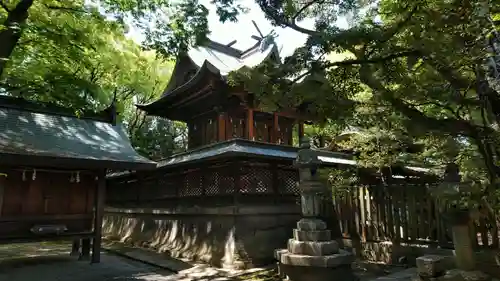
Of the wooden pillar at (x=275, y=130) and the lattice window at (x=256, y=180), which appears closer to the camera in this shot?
the lattice window at (x=256, y=180)

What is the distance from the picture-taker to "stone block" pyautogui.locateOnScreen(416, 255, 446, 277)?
579 cm

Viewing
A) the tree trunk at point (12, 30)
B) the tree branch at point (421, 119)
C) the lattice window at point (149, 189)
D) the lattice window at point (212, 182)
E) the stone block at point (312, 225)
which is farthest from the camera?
the lattice window at point (149, 189)

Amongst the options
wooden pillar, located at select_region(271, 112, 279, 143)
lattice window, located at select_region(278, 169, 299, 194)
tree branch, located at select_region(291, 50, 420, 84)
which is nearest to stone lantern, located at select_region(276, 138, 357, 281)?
tree branch, located at select_region(291, 50, 420, 84)

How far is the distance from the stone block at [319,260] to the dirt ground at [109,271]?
688 millimetres

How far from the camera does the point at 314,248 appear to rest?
7965mm

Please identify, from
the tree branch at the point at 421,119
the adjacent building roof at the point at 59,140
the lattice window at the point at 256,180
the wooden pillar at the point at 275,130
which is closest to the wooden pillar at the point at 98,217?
the adjacent building roof at the point at 59,140

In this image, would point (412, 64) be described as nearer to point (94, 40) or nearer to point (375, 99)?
point (375, 99)

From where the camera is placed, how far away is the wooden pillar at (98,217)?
10617mm

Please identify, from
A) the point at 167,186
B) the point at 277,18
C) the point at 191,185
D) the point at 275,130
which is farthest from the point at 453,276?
the point at 167,186

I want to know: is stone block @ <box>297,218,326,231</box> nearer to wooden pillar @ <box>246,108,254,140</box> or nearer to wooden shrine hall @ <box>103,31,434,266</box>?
wooden shrine hall @ <box>103,31,434,266</box>

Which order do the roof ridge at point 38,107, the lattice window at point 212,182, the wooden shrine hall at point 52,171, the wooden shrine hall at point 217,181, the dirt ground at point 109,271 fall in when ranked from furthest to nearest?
the lattice window at point 212,182 < the roof ridge at point 38,107 < the wooden shrine hall at point 217,181 < the wooden shrine hall at point 52,171 < the dirt ground at point 109,271

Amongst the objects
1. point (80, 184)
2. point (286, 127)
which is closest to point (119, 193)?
point (80, 184)

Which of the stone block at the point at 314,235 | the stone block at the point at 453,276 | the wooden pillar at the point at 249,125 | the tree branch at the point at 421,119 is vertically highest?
the wooden pillar at the point at 249,125

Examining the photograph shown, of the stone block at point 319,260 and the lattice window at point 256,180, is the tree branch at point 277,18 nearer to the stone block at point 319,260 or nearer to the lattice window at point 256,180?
the stone block at point 319,260
